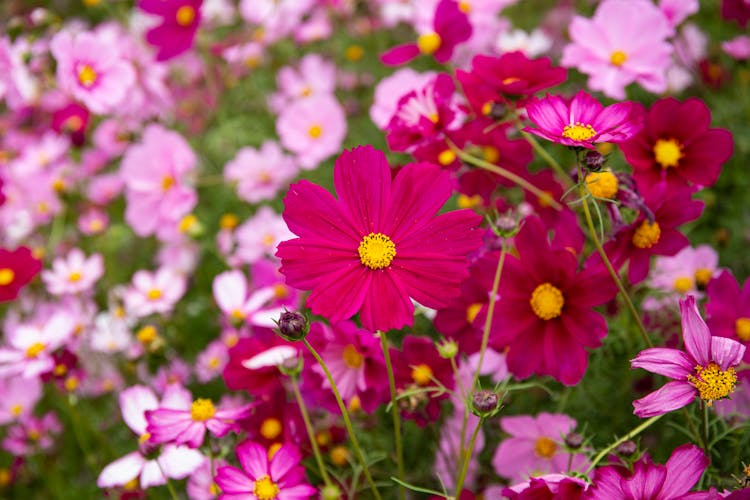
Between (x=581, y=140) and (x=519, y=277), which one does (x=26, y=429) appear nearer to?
(x=519, y=277)

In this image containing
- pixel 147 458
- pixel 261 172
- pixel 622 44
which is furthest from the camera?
pixel 261 172

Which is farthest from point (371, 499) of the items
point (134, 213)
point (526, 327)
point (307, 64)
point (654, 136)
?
point (307, 64)

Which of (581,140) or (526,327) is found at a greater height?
(581,140)

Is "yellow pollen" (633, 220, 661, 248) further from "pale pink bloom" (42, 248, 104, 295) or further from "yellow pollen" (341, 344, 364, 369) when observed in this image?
"pale pink bloom" (42, 248, 104, 295)

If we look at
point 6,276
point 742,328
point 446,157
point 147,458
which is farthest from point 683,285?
point 6,276

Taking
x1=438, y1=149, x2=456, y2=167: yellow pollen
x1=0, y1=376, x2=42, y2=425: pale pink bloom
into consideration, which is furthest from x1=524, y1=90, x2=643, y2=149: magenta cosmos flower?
x1=0, y1=376, x2=42, y2=425: pale pink bloom

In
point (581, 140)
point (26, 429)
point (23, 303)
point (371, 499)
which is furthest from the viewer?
point (23, 303)

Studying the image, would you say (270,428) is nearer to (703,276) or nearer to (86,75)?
(703,276)
